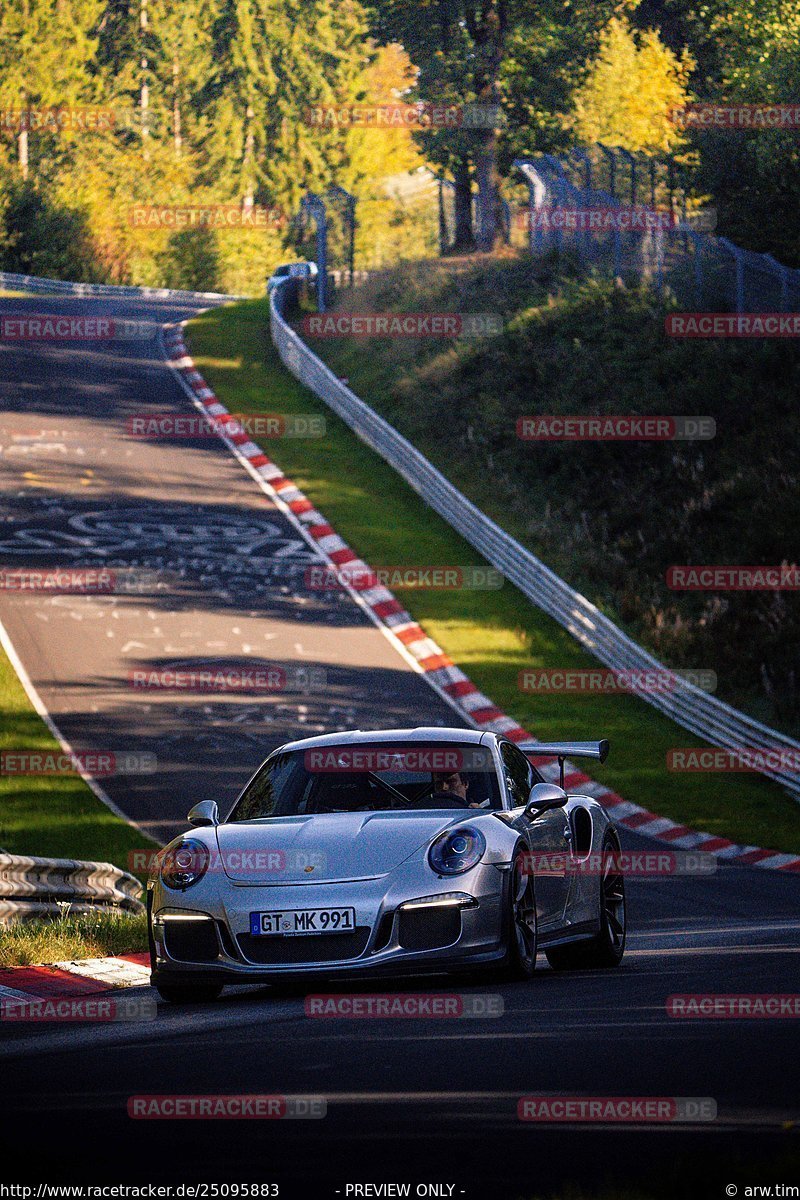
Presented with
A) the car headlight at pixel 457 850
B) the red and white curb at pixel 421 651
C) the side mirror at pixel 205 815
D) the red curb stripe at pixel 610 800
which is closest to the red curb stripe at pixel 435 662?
the red and white curb at pixel 421 651

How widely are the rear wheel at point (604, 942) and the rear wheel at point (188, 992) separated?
6.77ft

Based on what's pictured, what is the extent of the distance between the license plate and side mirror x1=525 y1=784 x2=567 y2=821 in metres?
1.36

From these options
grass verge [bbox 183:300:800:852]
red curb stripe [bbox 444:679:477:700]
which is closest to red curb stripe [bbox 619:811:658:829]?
grass verge [bbox 183:300:800:852]

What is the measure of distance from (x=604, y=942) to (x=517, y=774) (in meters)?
1.13

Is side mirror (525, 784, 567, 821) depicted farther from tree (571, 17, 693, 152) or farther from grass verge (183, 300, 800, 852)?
tree (571, 17, 693, 152)

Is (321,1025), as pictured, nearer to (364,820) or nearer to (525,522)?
(364,820)

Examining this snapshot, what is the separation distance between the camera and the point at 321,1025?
751 centimetres

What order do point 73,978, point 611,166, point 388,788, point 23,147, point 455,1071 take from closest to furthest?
point 455,1071 < point 388,788 < point 73,978 < point 611,166 < point 23,147

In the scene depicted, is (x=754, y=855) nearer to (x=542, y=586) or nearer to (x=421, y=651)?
(x=421, y=651)

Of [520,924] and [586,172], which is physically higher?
[586,172]

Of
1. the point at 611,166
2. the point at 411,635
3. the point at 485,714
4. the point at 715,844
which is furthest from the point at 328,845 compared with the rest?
the point at 611,166

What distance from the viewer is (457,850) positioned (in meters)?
8.75

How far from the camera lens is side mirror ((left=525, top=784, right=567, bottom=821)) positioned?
30.7 feet

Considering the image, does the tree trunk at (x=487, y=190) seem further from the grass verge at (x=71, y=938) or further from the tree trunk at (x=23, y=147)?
the grass verge at (x=71, y=938)
